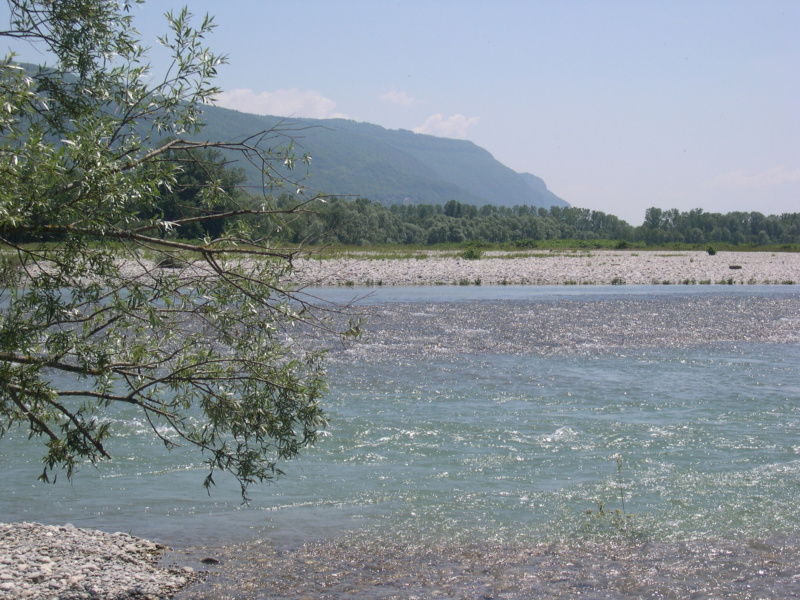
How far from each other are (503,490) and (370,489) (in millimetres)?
1784

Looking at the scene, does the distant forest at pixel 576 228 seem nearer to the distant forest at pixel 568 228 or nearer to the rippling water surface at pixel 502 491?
the distant forest at pixel 568 228

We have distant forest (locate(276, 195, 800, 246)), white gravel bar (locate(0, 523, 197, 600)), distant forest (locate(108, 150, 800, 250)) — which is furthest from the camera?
distant forest (locate(276, 195, 800, 246))

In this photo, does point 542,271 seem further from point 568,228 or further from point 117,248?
point 568,228

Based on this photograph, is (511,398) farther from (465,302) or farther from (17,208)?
(465,302)

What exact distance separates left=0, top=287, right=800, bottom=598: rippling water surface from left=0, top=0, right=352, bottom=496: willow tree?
1243 mm

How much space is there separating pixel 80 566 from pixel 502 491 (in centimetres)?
519

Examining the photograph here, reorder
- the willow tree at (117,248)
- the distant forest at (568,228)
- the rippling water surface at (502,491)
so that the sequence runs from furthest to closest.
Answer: the distant forest at (568,228) < the rippling water surface at (502,491) < the willow tree at (117,248)

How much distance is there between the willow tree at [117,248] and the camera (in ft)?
16.7

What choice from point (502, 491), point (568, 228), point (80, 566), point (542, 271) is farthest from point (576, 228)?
point (80, 566)

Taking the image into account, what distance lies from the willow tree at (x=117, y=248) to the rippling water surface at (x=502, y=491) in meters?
1.24

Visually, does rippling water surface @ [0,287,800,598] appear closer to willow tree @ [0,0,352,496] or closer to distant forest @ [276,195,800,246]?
willow tree @ [0,0,352,496]

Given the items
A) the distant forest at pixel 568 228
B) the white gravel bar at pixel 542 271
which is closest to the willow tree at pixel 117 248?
the white gravel bar at pixel 542 271

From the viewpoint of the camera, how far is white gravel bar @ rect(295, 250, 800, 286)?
4375 cm

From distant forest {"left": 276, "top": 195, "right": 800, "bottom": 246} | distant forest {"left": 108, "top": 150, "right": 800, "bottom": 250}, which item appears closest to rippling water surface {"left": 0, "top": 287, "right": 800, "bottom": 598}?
distant forest {"left": 108, "top": 150, "right": 800, "bottom": 250}
